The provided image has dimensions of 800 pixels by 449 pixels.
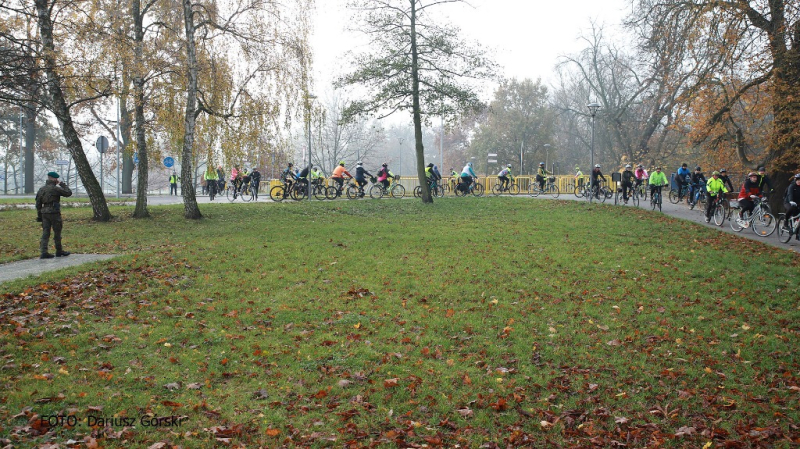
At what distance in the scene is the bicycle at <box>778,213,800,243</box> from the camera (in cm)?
1562

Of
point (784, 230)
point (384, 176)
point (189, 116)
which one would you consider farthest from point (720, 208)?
point (189, 116)

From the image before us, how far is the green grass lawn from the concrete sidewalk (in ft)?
2.04

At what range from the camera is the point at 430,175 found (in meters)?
29.7

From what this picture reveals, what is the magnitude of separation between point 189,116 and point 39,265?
8193mm

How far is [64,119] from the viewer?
17.5 metres

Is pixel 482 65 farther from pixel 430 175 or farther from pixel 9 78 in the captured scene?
pixel 9 78

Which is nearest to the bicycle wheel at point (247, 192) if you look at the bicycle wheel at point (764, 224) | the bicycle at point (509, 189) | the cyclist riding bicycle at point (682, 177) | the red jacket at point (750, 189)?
the bicycle at point (509, 189)

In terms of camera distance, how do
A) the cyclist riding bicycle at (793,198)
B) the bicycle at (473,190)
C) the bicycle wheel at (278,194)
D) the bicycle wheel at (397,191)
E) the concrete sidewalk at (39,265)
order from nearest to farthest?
the concrete sidewalk at (39,265) → the cyclist riding bicycle at (793,198) → the bicycle wheel at (278,194) → the bicycle wheel at (397,191) → the bicycle at (473,190)

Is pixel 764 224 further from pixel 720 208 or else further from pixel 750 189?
pixel 720 208

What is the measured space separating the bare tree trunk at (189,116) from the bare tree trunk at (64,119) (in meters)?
2.54

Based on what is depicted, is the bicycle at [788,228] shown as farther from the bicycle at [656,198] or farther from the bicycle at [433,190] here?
the bicycle at [433,190]

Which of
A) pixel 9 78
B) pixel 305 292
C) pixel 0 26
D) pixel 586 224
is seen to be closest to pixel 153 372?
pixel 305 292

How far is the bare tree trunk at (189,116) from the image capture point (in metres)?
17.8

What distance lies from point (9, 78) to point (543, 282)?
10940 millimetres
